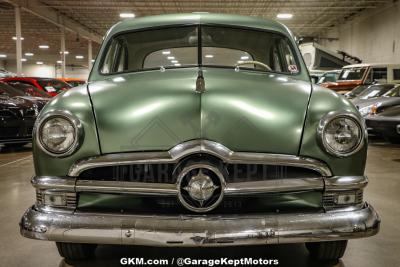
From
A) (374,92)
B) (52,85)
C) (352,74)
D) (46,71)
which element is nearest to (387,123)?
(374,92)

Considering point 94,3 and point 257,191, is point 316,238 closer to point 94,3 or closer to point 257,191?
point 257,191

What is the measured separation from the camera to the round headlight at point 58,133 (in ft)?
6.81

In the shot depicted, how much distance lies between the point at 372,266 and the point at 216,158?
1.36m

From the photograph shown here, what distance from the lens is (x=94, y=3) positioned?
16453 millimetres

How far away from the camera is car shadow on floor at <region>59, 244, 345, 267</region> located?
8.55 feet

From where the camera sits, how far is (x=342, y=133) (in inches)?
82.5

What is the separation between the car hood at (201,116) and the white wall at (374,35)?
15.0 metres

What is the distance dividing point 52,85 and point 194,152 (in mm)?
9041

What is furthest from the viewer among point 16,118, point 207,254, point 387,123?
point 387,123

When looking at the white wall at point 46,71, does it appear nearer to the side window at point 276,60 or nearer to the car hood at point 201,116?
the side window at point 276,60

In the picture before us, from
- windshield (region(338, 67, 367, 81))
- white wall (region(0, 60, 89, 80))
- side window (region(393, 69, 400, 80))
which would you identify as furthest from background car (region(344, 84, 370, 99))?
white wall (region(0, 60, 89, 80))

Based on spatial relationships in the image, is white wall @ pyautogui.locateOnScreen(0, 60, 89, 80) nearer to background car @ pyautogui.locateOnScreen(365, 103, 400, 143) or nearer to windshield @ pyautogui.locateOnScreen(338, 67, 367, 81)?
windshield @ pyautogui.locateOnScreen(338, 67, 367, 81)

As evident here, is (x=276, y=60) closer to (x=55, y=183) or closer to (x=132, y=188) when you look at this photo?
(x=132, y=188)

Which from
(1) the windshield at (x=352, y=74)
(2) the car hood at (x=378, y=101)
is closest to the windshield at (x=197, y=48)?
(2) the car hood at (x=378, y=101)
